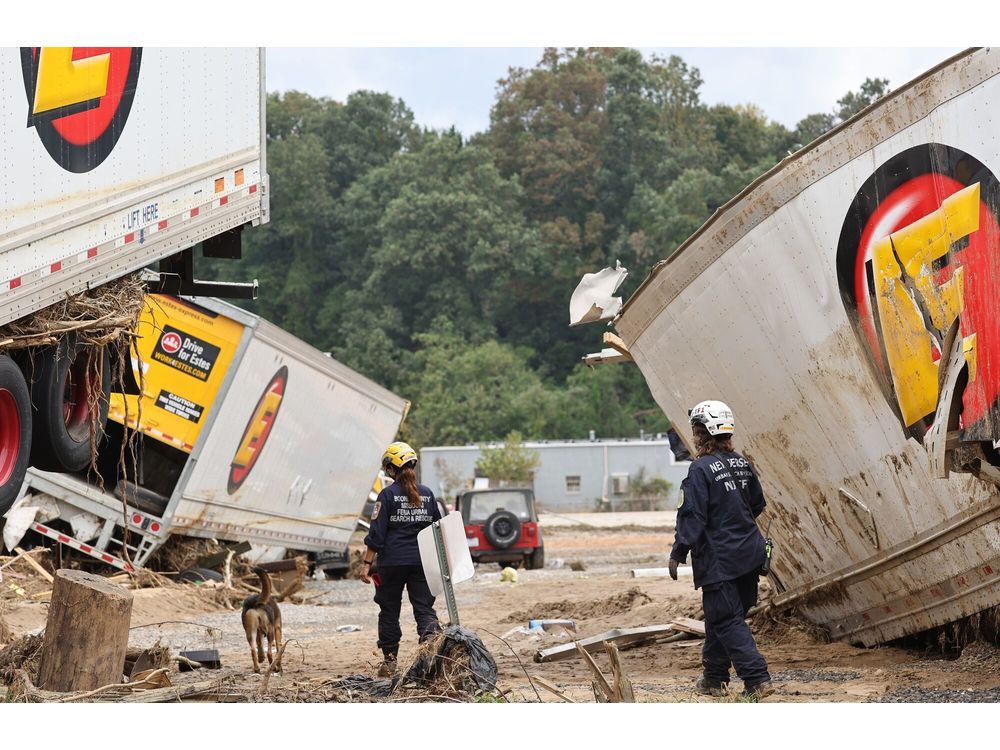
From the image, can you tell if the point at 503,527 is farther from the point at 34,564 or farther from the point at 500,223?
the point at 500,223

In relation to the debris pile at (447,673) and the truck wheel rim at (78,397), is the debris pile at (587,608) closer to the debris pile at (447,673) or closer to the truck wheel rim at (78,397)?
the truck wheel rim at (78,397)

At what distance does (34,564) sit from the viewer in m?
14.5

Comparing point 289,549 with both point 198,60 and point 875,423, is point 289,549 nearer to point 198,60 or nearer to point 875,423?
point 198,60

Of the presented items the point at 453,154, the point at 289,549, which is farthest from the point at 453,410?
the point at 289,549

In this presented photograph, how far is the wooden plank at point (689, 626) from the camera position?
1028cm

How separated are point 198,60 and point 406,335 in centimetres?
5369

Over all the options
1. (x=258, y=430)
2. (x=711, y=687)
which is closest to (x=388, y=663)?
(x=711, y=687)

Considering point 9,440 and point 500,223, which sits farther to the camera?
point 500,223

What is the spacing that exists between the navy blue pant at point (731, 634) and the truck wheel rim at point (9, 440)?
14.4 feet

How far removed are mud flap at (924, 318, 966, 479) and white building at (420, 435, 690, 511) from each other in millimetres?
38565

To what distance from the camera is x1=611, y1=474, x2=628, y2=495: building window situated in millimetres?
45812

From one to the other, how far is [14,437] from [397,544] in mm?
2524

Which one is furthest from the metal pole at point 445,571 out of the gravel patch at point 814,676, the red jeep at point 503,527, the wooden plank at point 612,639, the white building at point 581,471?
the white building at point 581,471

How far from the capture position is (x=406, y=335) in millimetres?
63562
